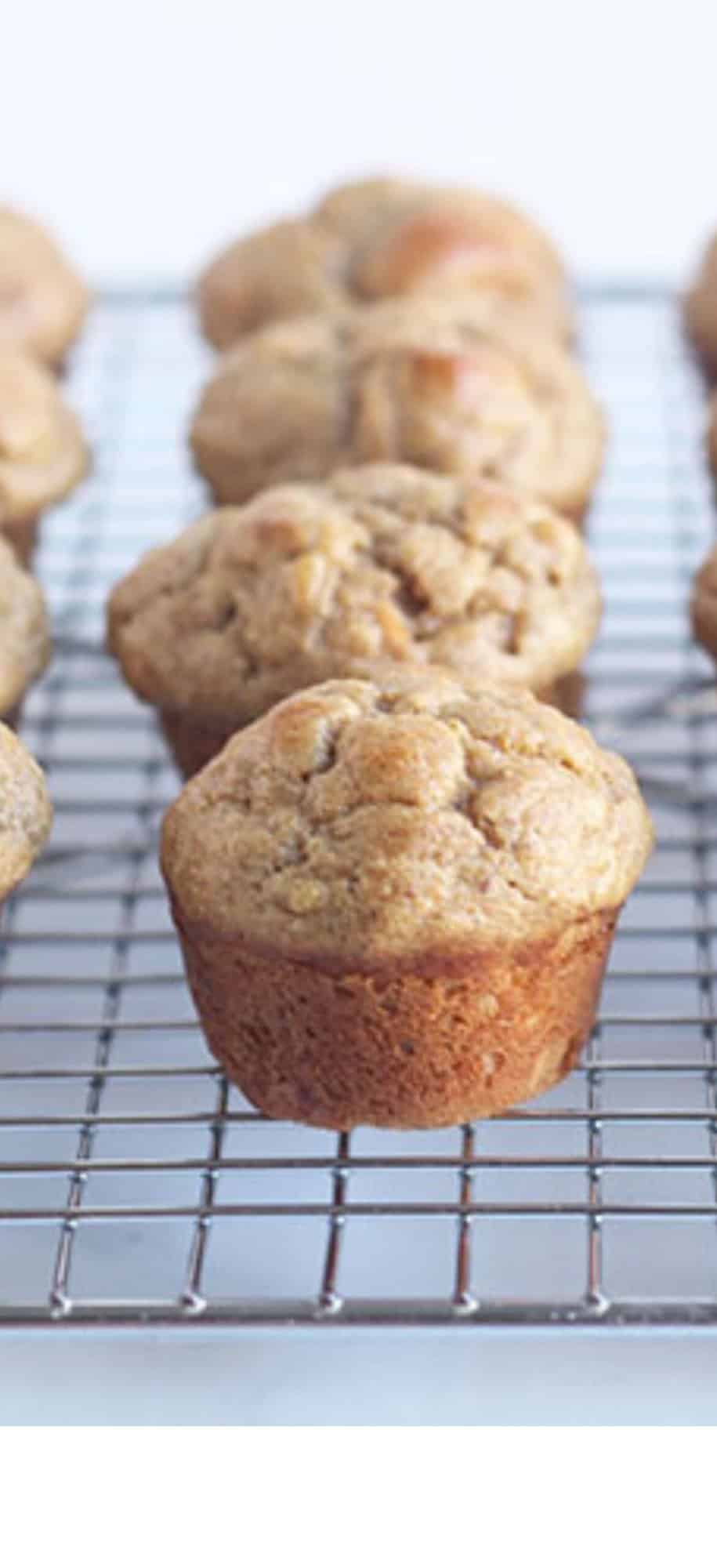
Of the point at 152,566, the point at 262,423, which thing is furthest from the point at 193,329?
the point at 152,566

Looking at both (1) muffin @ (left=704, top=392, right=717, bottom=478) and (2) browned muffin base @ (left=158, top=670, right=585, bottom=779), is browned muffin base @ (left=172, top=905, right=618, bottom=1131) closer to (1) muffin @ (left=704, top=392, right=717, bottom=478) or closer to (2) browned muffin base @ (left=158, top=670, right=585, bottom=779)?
(2) browned muffin base @ (left=158, top=670, right=585, bottom=779)

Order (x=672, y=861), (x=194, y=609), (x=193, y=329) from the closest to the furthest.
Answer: (x=194, y=609), (x=672, y=861), (x=193, y=329)

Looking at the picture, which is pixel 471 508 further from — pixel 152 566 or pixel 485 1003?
pixel 485 1003

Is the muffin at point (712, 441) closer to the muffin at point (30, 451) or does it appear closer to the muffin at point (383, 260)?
the muffin at point (383, 260)

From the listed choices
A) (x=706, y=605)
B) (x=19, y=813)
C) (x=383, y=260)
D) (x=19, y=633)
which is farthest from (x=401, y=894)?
(x=383, y=260)

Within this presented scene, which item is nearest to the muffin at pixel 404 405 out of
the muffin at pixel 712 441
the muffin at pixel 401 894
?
the muffin at pixel 712 441
